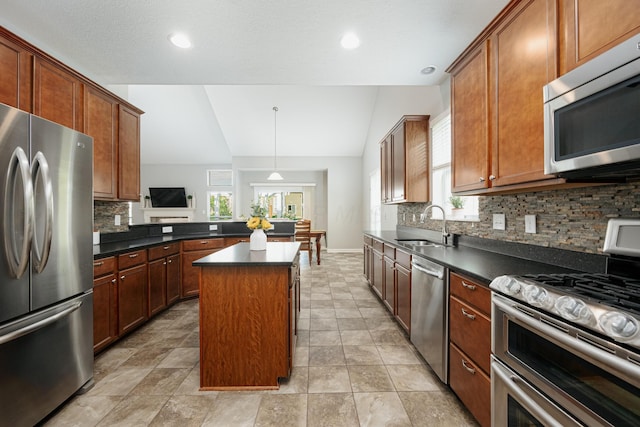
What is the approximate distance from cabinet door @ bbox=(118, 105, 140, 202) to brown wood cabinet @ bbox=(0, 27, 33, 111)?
98 cm

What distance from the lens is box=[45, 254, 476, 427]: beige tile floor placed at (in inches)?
64.7

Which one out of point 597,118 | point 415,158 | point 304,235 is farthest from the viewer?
point 304,235

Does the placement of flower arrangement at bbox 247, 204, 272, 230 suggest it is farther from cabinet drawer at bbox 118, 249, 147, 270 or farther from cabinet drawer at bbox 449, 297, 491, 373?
cabinet drawer at bbox 449, 297, 491, 373

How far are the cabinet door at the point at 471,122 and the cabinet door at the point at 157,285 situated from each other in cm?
321

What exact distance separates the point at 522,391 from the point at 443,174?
2590mm

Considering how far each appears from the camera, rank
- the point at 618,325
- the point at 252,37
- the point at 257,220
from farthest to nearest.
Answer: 1. the point at 257,220
2. the point at 252,37
3. the point at 618,325

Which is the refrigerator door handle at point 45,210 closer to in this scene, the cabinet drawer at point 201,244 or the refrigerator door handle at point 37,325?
the refrigerator door handle at point 37,325

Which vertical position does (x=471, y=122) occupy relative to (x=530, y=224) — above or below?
above

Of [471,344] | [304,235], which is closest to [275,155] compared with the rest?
[304,235]

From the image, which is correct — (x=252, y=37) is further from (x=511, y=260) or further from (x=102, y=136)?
(x=511, y=260)

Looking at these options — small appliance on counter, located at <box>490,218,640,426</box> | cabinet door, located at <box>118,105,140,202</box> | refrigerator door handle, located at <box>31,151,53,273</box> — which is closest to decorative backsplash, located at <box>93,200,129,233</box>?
cabinet door, located at <box>118,105,140,202</box>

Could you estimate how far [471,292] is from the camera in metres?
1.54

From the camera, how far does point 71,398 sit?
5.97 ft

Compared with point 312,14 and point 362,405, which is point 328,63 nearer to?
point 312,14
